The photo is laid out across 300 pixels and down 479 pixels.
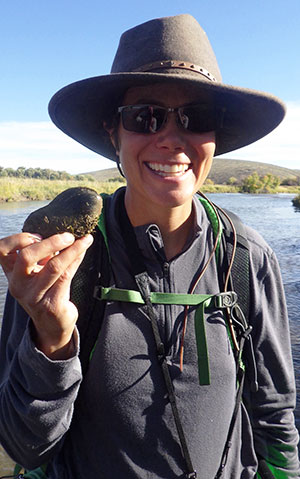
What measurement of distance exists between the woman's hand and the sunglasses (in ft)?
2.22

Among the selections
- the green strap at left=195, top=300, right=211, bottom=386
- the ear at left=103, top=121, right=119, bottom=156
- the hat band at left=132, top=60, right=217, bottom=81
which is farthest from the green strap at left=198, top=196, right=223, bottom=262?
the hat band at left=132, top=60, right=217, bottom=81

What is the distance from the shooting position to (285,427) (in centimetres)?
199

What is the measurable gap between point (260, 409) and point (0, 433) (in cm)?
121

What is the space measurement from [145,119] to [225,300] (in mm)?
894

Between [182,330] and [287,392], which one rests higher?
[182,330]

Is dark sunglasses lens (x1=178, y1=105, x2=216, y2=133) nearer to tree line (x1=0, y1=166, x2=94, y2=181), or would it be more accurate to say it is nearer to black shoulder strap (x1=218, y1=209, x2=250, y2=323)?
black shoulder strap (x1=218, y1=209, x2=250, y2=323)

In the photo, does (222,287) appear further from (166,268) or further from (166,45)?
(166,45)

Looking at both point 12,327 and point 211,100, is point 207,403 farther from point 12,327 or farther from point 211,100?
point 211,100

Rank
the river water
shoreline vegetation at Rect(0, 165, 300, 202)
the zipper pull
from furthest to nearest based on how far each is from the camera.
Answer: shoreline vegetation at Rect(0, 165, 300, 202) < the river water < the zipper pull

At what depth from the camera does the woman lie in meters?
1.45

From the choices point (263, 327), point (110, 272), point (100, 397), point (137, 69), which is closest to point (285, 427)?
point (263, 327)

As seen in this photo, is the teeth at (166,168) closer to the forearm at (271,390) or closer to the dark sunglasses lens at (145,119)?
the dark sunglasses lens at (145,119)

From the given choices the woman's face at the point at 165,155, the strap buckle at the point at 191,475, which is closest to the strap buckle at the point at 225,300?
the woman's face at the point at 165,155

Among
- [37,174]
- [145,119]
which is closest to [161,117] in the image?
[145,119]
